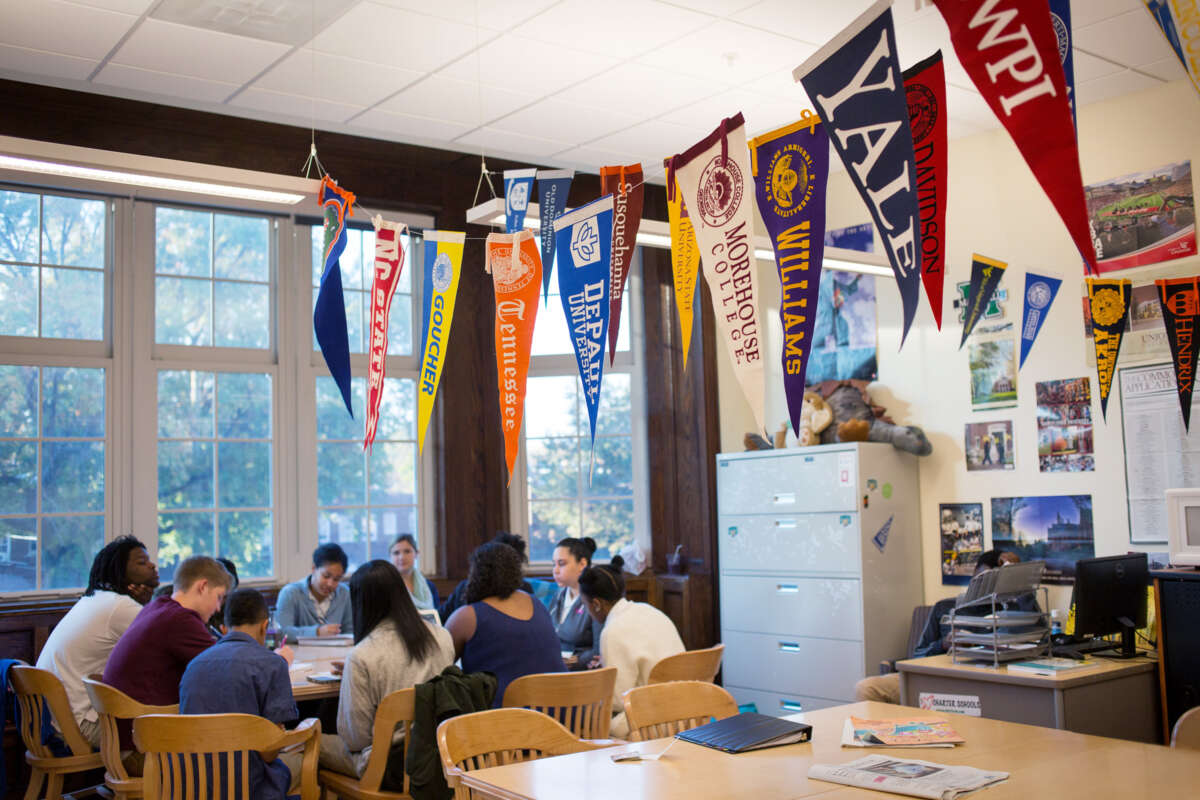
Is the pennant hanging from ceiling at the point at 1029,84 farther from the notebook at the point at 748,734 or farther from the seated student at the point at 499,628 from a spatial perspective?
the seated student at the point at 499,628

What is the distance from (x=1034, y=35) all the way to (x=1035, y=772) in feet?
5.53

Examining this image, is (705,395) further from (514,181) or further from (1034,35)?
(1034,35)

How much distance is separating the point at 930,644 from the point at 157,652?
374cm

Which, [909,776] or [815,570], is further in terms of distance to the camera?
[815,570]

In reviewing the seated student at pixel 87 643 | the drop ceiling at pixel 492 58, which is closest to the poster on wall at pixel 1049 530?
the drop ceiling at pixel 492 58

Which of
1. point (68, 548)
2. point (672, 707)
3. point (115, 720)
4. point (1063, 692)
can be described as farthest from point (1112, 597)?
point (68, 548)

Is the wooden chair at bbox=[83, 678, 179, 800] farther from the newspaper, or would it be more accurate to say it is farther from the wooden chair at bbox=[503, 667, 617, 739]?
the newspaper

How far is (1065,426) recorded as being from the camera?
5801 mm

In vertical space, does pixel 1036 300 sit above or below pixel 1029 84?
above

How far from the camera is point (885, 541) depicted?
6.21 m

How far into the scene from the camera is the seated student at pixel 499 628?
4055mm

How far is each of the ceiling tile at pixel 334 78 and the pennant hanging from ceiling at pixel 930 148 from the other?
3.17m

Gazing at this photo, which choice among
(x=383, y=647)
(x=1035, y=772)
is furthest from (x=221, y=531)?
(x=1035, y=772)

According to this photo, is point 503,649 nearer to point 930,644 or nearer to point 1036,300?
point 930,644
